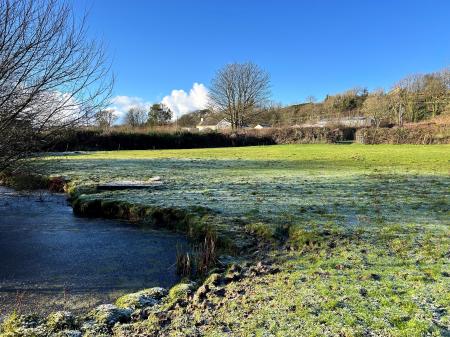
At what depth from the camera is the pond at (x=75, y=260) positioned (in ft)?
17.5

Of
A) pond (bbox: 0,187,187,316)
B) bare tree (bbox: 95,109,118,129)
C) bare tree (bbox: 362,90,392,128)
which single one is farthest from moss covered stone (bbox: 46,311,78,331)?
bare tree (bbox: 362,90,392,128)

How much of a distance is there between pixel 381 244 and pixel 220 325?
358 centimetres

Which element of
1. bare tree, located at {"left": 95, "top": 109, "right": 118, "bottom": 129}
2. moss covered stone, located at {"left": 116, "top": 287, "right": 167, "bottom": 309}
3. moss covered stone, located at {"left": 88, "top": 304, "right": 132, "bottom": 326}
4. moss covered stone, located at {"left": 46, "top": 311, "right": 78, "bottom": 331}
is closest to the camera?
moss covered stone, located at {"left": 46, "top": 311, "right": 78, "bottom": 331}

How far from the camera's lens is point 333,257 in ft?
19.0

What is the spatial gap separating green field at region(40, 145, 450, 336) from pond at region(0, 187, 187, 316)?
1427mm

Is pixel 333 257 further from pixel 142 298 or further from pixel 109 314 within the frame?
pixel 109 314

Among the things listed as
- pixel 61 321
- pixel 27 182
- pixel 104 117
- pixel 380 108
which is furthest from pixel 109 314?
pixel 380 108

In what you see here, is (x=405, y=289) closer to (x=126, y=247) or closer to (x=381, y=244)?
(x=381, y=244)

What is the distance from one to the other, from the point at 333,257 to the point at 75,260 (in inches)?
179

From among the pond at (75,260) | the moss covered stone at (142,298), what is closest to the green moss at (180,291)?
the moss covered stone at (142,298)

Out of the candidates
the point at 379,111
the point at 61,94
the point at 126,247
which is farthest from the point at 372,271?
the point at 379,111

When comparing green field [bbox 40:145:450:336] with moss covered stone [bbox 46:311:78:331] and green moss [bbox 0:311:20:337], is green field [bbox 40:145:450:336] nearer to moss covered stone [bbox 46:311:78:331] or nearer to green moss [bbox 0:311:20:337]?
moss covered stone [bbox 46:311:78:331]

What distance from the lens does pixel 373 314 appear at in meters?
3.89

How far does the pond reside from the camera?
210 inches
